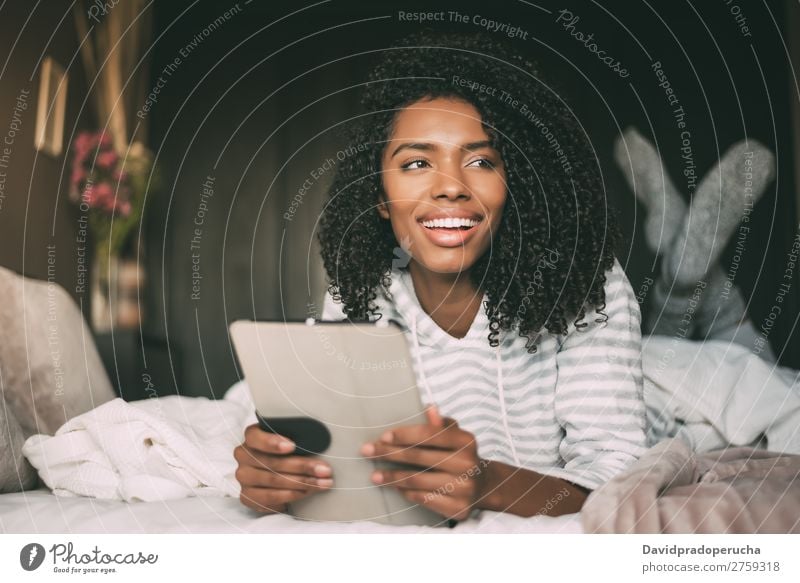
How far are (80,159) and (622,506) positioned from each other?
3.12ft

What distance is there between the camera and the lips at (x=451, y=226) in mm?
970

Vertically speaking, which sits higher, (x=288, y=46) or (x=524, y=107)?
(x=288, y=46)

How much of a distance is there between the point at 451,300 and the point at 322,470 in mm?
295

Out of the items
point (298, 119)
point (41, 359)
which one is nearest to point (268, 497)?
point (41, 359)

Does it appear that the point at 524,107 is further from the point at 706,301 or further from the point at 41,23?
the point at 41,23

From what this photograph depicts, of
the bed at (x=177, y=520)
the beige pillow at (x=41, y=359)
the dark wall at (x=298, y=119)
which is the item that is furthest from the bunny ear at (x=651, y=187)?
the beige pillow at (x=41, y=359)

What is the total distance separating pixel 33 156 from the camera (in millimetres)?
1136

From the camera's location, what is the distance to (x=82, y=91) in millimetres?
1239

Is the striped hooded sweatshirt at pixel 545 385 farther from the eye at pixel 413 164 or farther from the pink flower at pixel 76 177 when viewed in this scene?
the pink flower at pixel 76 177

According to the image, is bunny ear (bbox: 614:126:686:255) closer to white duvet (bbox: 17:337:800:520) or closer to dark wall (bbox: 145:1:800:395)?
dark wall (bbox: 145:1:800:395)

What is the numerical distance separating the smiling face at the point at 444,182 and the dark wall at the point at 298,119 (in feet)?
1.41

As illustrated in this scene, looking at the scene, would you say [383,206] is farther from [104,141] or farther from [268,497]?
[104,141]

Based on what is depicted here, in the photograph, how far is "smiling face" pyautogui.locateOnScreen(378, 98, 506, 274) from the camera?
95 centimetres
